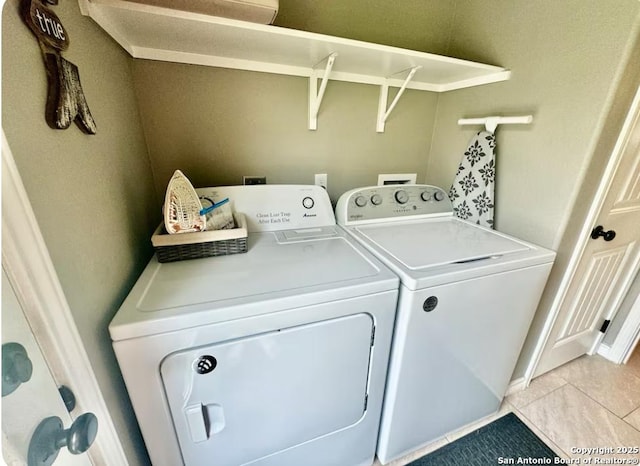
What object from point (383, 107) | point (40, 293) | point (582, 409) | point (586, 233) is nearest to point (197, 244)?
point (40, 293)

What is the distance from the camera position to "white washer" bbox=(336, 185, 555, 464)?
3.27ft

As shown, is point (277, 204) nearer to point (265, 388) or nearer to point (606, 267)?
point (265, 388)

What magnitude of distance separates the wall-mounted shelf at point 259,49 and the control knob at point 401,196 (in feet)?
2.05

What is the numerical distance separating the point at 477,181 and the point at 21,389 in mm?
1817

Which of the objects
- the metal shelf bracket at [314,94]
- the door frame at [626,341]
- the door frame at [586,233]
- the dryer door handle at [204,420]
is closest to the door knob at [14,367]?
the dryer door handle at [204,420]

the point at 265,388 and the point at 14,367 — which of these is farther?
the point at 265,388

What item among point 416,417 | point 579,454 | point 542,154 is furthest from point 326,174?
point 579,454

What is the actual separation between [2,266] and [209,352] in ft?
1.55

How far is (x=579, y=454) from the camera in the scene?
138 centimetres

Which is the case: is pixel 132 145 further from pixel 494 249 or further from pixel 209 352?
pixel 494 249

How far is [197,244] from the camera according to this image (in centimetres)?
101

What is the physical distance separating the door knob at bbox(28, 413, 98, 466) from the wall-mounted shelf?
3.47ft

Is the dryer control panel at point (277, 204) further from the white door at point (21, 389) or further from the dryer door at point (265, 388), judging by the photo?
the white door at point (21, 389)

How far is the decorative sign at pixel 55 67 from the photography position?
1.82 ft
